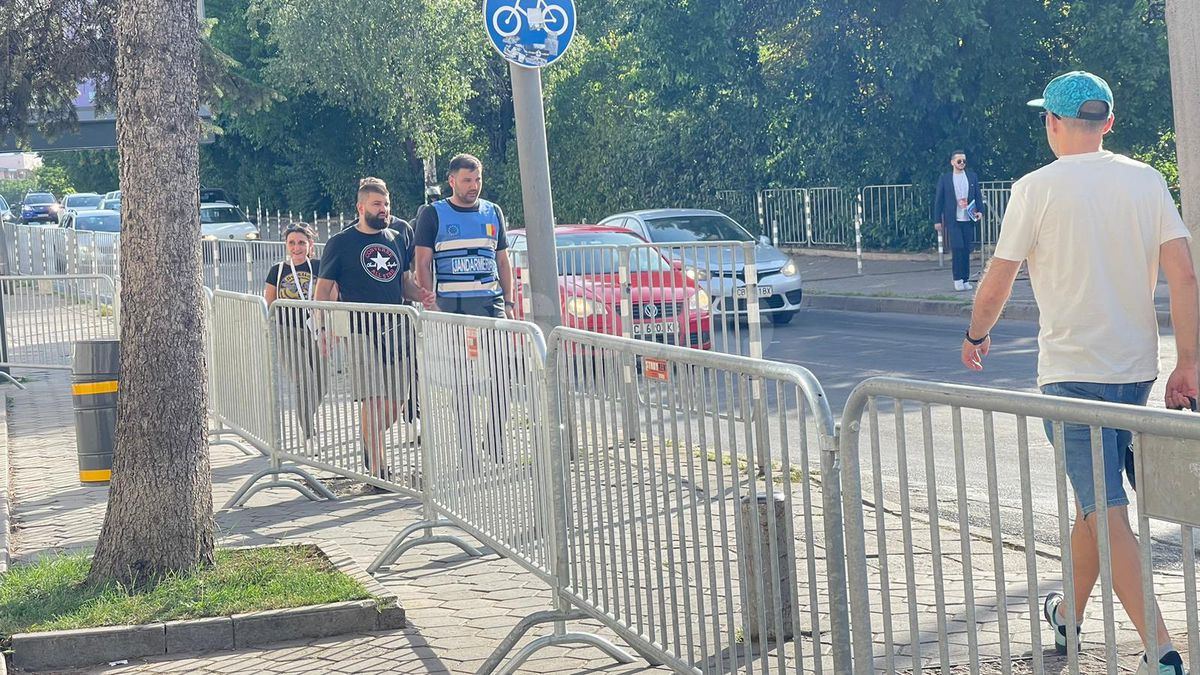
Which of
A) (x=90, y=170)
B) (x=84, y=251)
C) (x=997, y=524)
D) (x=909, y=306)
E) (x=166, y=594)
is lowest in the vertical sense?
(x=166, y=594)

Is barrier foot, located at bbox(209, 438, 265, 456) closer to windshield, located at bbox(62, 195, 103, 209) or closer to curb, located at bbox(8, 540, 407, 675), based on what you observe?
curb, located at bbox(8, 540, 407, 675)

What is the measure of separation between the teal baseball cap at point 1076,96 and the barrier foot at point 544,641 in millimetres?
2243

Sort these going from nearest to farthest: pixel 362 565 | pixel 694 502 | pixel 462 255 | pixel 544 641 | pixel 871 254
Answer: pixel 694 502
pixel 544 641
pixel 362 565
pixel 462 255
pixel 871 254

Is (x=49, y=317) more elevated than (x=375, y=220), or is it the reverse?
(x=375, y=220)

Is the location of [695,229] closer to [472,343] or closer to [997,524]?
[472,343]

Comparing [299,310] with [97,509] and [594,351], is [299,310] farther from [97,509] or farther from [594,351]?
[594,351]

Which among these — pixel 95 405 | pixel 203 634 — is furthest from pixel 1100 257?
pixel 95 405

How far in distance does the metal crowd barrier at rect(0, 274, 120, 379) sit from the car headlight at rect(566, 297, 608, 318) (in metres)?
5.97

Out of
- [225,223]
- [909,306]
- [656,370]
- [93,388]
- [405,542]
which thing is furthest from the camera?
[225,223]

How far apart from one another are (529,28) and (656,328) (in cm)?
229

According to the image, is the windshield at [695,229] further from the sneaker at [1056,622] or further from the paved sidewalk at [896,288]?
the sneaker at [1056,622]

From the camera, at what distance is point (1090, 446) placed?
3.14m

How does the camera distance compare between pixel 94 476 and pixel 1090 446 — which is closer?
pixel 1090 446

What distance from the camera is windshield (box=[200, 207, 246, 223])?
132ft
